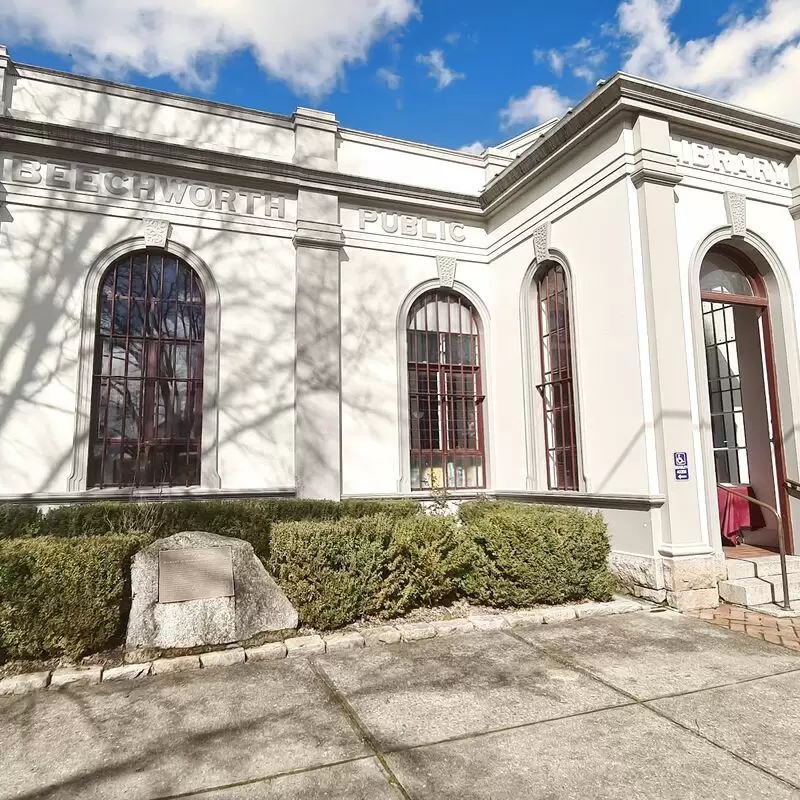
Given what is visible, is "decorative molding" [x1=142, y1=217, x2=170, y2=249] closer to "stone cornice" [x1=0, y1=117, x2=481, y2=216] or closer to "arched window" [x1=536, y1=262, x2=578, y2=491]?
"stone cornice" [x1=0, y1=117, x2=481, y2=216]

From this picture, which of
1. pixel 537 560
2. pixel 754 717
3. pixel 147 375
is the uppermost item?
pixel 147 375

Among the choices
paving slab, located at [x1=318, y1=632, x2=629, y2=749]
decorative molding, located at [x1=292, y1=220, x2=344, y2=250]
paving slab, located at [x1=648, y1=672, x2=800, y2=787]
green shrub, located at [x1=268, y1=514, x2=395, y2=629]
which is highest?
decorative molding, located at [x1=292, y1=220, x2=344, y2=250]

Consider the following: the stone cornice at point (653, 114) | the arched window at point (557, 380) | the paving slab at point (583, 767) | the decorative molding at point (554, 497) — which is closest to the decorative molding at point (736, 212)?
the stone cornice at point (653, 114)

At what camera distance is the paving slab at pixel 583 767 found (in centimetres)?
298

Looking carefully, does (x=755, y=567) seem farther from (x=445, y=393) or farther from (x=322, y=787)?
(x=322, y=787)

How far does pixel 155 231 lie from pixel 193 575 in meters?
5.96

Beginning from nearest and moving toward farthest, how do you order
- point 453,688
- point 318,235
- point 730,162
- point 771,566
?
point 453,688 < point 771,566 < point 730,162 < point 318,235

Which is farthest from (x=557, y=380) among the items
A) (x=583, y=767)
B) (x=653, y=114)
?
(x=583, y=767)

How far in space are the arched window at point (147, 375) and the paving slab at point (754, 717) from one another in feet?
23.5

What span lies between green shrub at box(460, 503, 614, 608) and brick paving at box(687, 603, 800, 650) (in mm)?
1123

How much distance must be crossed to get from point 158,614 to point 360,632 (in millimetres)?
1877

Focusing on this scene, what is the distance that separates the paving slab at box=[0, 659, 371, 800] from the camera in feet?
10.5

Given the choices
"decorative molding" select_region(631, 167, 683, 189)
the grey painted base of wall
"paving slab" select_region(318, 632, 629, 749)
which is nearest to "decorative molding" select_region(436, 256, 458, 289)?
"decorative molding" select_region(631, 167, 683, 189)

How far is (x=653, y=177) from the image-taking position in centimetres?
746
